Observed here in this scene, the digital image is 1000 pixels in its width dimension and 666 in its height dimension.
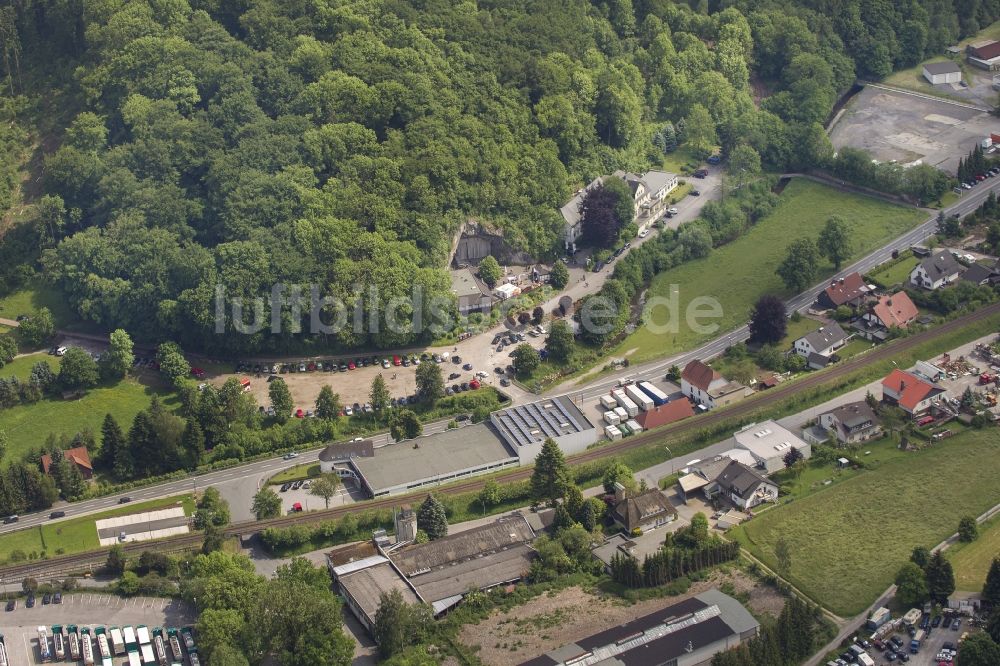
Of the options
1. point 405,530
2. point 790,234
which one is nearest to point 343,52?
point 790,234

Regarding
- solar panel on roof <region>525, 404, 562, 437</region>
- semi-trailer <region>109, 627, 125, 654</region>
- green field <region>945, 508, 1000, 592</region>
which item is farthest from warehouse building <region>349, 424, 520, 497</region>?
green field <region>945, 508, 1000, 592</region>

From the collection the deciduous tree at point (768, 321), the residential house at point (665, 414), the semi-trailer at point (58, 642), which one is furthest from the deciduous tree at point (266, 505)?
the deciduous tree at point (768, 321)

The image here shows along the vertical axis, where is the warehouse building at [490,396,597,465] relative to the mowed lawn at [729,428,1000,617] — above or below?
above

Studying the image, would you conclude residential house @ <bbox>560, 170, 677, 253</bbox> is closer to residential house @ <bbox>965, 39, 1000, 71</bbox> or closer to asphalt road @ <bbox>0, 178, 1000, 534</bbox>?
asphalt road @ <bbox>0, 178, 1000, 534</bbox>

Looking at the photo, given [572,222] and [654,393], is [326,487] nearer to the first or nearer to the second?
[654,393]

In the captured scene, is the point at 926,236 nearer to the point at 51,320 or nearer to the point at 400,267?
the point at 400,267

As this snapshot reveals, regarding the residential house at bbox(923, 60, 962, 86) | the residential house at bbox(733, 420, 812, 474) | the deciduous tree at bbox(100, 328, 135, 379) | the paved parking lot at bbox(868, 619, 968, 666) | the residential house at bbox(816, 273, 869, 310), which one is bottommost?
the paved parking lot at bbox(868, 619, 968, 666)
